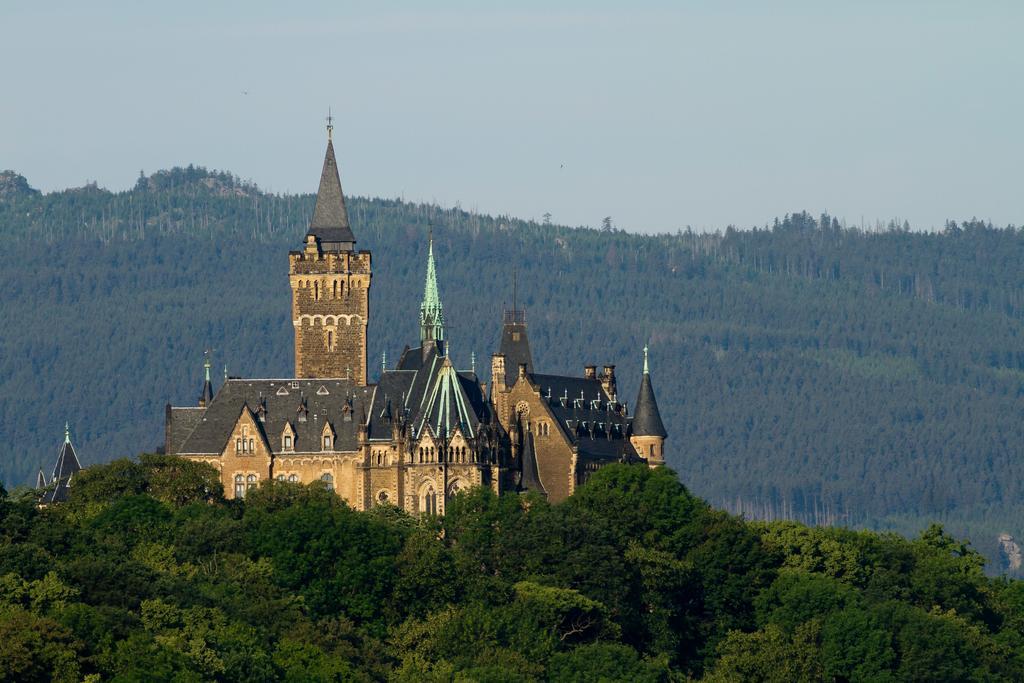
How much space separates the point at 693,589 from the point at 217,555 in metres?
25.0

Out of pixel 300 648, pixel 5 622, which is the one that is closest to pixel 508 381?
pixel 300 648

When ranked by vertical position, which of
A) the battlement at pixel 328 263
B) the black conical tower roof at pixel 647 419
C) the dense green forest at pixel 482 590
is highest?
the battlement at pixel 328 263

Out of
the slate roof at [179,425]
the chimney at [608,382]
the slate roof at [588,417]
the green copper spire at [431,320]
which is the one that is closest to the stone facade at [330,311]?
the green copper spire at [431,320]

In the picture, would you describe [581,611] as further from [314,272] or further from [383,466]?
[314,272]

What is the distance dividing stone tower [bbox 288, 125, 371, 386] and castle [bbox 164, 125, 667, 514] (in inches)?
2.3

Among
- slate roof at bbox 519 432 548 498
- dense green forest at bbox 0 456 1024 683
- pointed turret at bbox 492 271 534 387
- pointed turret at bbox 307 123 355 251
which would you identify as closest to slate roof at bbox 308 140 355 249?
pointed turret at bbox 307 123 355 251

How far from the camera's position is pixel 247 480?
515 feet

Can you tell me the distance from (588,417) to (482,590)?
144ft

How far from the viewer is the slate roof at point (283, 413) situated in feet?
517

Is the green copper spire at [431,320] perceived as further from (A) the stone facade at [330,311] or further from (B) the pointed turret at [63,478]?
(B) the pointed turret at [63,478]

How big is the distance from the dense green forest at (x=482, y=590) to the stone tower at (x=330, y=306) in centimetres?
1448

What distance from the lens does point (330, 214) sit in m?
172

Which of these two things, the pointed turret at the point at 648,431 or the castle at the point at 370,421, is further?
the pointed turret at the point at 648,431

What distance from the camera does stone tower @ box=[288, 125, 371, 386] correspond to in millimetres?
165750
